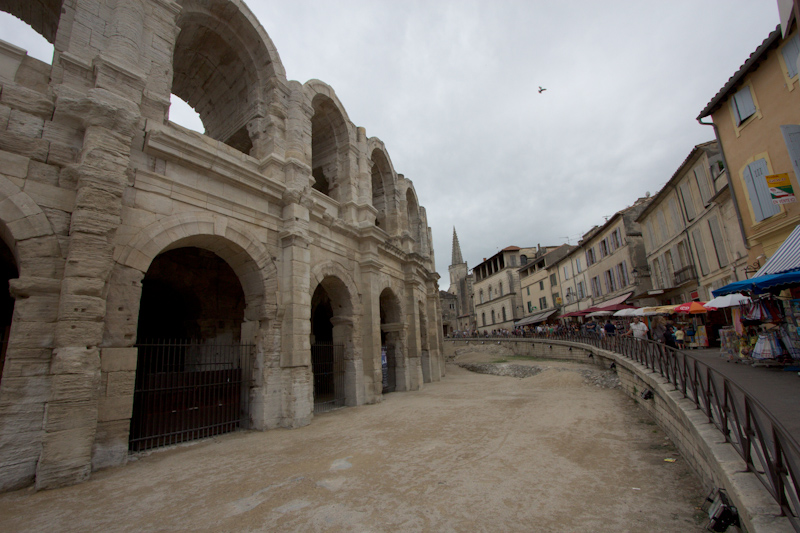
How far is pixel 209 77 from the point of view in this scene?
10.2m

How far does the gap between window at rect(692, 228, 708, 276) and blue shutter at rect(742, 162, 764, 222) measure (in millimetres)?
4826

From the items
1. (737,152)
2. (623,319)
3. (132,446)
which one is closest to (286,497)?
(132,446)

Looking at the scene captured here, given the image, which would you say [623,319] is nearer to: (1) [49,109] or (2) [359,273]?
(2) [359,273]

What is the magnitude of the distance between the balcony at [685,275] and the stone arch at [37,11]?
851 inches

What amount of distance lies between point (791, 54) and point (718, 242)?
6.68m

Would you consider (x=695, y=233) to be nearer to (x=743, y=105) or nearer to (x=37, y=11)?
(x=743, y=105)

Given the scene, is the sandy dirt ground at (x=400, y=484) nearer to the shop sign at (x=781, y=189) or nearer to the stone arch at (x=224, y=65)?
the shop sign at (x=781, y=189)

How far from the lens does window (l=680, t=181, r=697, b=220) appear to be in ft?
51.7

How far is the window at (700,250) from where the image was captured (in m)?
15.0

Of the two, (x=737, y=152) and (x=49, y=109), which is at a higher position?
(x=737, y=152)

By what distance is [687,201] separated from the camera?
636 inches

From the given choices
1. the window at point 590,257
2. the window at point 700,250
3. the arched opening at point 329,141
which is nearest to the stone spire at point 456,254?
the window at point 590,257

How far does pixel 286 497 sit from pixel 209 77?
10477 millimetres

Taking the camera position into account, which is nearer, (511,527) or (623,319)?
(511,527)
